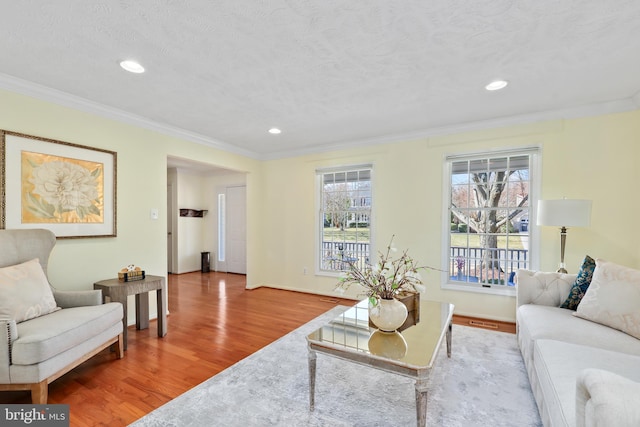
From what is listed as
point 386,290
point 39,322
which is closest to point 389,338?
point 386,290

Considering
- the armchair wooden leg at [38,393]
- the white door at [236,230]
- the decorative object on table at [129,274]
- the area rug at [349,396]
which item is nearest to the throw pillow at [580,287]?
the area rug at [349,396]

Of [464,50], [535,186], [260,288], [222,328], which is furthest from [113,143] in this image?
[535,186]

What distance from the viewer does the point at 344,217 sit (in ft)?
15.8

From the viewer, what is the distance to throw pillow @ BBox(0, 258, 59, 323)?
6.68 feet

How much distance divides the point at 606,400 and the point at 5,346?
301 centimetres

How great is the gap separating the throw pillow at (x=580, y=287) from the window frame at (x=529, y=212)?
988mm

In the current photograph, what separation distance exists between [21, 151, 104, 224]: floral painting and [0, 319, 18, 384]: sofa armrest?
1.25 meters

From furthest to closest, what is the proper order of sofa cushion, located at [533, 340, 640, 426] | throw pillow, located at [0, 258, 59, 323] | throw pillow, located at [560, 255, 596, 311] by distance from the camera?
throw pillow, located at [560, 255, 596, 311] → throw pillow, located at [0, 258, 59, 323] → sofa cushion, located at [533, 340, 640, 426]

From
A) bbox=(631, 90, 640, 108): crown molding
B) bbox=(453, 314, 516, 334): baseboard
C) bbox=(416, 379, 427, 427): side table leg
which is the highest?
bbox=(631, 90, 640, 108): crown molding

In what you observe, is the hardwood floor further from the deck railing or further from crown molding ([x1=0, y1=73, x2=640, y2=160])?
crown molding ([x1=0, y1=73, x2=640, y2=160])

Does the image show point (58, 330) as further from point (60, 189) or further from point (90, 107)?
point (90, 107)

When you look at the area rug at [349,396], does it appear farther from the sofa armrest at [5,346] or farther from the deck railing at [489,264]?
the deck railing at [489,264]

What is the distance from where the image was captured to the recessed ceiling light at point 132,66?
2.25 m

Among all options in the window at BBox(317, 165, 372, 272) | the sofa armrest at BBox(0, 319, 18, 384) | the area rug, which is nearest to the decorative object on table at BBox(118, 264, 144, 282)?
the sofa armrest at BBox(0, 319, 18, 384)
